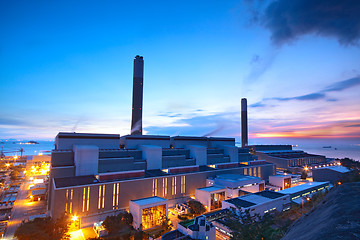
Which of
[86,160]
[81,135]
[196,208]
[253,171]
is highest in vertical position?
[81,135]

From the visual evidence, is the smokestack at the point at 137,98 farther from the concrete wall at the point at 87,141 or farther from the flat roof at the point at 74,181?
the flat roof at the point at 74,181

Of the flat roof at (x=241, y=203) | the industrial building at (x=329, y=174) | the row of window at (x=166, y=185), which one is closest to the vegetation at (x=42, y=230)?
the row of window at (x=166, y=185)

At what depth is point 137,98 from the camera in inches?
2844

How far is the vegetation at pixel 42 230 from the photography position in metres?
26.0

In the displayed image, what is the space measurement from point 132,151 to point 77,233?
23.2 metres

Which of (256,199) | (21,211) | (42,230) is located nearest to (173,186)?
(256,199)

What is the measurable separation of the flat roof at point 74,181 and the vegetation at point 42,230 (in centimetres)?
725

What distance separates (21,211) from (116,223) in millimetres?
27685

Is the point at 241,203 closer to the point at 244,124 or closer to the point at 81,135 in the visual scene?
the point at 81,135

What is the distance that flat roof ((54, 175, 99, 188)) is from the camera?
36.2 m

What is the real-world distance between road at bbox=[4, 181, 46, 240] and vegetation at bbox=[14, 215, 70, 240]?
8509 mm

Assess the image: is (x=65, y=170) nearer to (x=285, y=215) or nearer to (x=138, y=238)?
(x=138, y=238)

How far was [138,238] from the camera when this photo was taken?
95.2 ft

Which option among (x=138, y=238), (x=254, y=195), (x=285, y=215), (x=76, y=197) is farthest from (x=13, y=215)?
(x=285, y=215)
